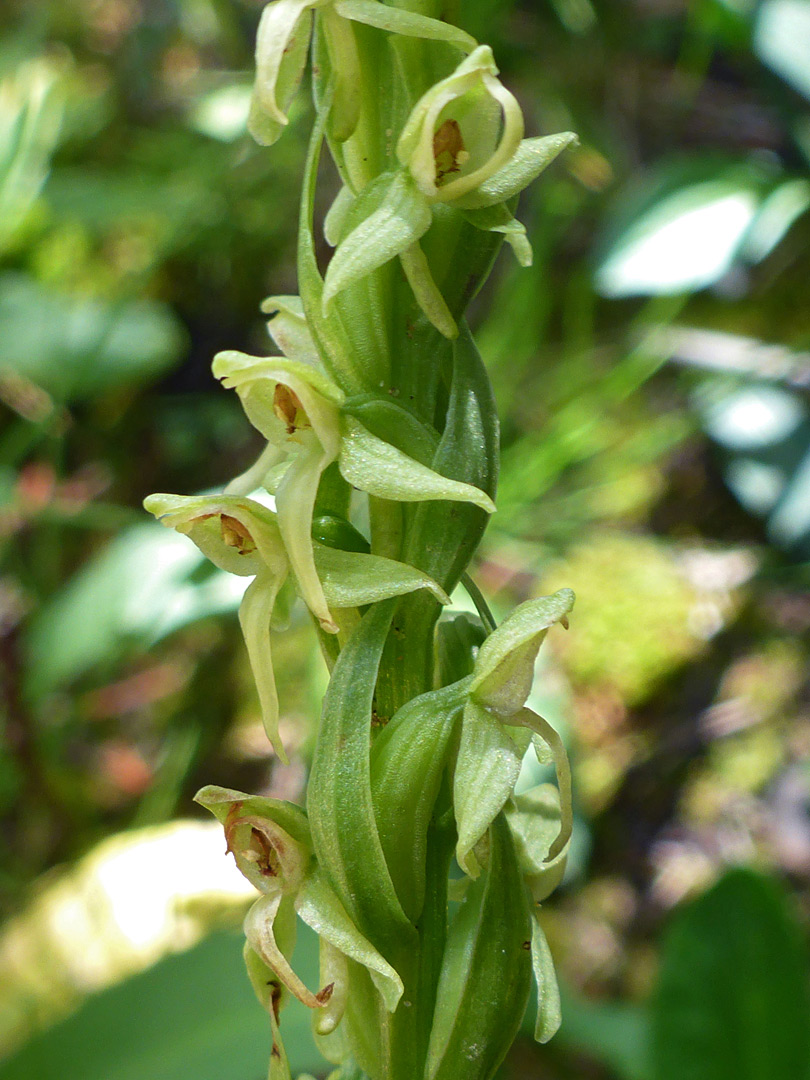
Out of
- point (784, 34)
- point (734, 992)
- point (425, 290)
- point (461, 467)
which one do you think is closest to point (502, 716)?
point (461, 467)

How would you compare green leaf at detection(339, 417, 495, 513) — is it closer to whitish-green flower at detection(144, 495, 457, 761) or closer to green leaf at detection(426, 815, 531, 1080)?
whitish-green flower at detection(144, 495, 457, 761)

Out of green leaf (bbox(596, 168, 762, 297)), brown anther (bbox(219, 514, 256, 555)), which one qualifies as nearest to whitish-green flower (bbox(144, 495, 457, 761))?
brown anther (bbox(219, 514, 256, 555))

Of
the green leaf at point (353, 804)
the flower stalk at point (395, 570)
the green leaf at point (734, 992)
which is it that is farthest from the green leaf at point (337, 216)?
the green leaf at point (734, 992)

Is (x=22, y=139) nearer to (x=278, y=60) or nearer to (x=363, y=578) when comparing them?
(x=278, y=60)

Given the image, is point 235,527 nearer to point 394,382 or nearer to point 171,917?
point 394,382

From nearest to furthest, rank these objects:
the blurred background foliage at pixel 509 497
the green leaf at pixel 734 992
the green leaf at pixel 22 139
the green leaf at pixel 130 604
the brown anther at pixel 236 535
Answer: the brown anther at pixel 236 535 → the green leaf at pixel 734 992 → the green leaf at pixel 130 604 → the blurred background foliage at pixel 509 497 → the green leaf at pixel 22 139

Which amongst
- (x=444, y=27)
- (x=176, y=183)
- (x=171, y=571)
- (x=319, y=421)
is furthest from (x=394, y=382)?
(x=176, y=183)

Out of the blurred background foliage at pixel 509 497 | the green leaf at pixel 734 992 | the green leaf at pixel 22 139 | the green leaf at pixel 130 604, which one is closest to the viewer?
the green leaf at pixel 734 992

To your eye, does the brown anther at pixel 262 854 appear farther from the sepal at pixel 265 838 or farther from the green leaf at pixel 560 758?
the green leaf at pixel 560 758

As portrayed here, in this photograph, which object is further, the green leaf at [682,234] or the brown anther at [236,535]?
the green leaf at [682,234]
